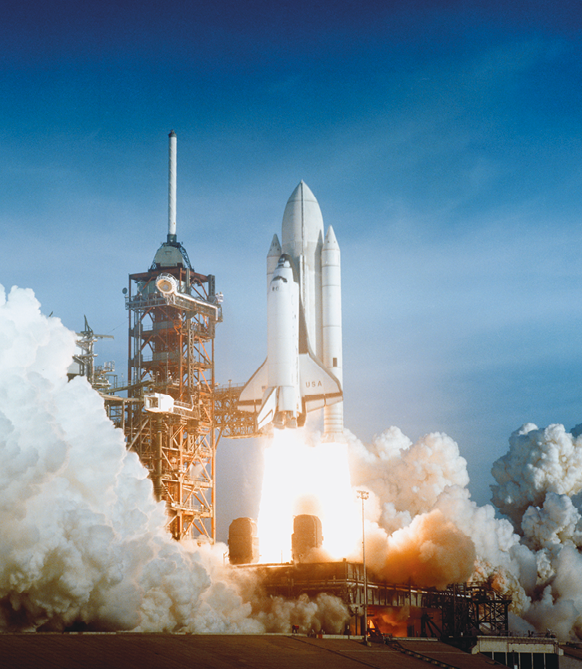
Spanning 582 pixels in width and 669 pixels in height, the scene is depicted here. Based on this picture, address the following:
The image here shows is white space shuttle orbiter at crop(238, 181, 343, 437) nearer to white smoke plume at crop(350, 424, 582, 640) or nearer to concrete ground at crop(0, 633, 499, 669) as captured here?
white smoke plume at crop(350, 424, 582, 640)

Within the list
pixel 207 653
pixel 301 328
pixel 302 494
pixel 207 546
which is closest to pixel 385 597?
pixel 302 494

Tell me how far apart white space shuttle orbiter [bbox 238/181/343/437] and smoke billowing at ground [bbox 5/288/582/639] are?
4.21 m

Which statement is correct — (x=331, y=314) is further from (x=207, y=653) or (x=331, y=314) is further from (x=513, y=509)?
(x=513, y=509)

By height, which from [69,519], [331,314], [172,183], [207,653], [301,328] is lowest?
[207,653]

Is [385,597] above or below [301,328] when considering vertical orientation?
below

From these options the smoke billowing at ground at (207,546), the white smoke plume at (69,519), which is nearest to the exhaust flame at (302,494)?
the smoke billowing at ground at (207,546)

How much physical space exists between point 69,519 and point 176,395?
125 ft

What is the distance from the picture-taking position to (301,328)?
6838 centimetres

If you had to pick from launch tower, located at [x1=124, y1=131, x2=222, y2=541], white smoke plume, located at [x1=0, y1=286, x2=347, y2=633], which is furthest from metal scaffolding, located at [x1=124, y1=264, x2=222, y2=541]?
white smoke plume, located at [x1=0, y1=286, x2=347, y2=633]

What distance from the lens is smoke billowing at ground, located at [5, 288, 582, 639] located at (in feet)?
139

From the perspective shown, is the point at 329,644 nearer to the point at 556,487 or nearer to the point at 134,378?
the point at 134,378

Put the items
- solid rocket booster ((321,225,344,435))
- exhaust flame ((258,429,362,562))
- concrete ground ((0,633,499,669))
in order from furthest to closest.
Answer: solid rocket booster ((321,225,344,435))
exhaust flame ((258,429,362,562))
concrete ground ((0,633,499,669))

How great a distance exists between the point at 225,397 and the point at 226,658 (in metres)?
37.2

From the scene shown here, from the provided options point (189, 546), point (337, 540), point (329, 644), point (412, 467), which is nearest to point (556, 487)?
point (412, 467)
